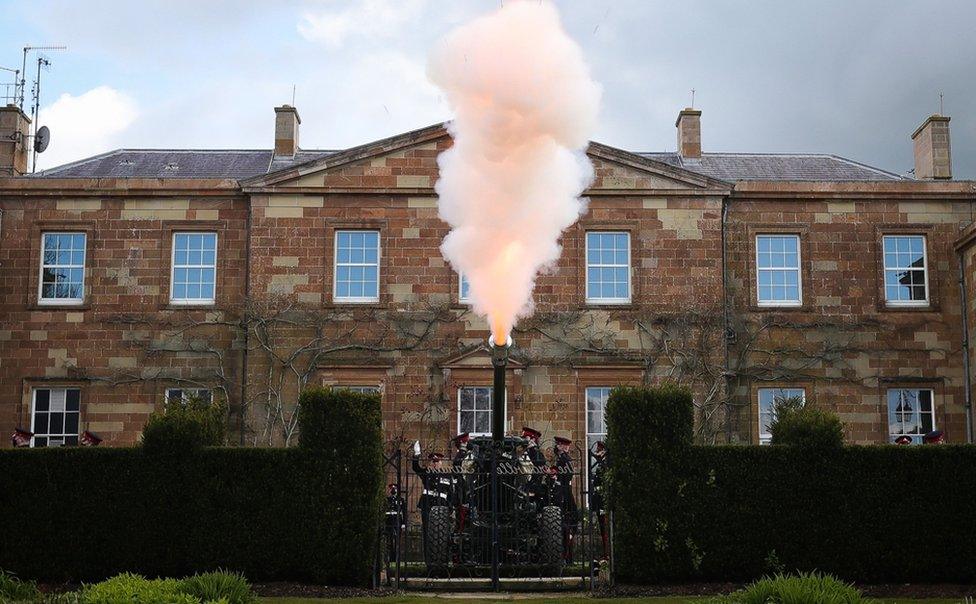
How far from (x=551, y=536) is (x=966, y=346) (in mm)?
14282

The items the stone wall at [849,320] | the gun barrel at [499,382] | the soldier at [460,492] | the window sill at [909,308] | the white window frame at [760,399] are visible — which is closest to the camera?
the gun barrel at [499,382]

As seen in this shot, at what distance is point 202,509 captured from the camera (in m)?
16.8

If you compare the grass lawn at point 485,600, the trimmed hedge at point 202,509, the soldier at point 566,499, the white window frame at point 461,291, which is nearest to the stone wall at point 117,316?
the white window frame at point 461,291

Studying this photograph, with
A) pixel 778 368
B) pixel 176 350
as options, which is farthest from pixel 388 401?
pixel 778 368

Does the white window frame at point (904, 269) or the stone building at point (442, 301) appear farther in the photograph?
the white window frame at point (904, 269)

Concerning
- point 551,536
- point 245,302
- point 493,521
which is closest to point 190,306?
point 245,302

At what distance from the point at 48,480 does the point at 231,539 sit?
2855 millimetres

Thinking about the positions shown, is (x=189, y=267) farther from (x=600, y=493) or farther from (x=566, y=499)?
(x=600, y=493)

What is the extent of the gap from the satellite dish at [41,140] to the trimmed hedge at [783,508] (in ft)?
63.5

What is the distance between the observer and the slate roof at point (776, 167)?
98.9ft

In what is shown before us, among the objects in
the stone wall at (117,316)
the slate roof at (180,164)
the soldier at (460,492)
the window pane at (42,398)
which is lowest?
the soldier at (460,492)

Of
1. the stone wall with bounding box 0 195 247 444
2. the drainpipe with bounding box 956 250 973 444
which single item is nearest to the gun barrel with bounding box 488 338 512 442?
the stone wall with bounding box 0 195 247 444

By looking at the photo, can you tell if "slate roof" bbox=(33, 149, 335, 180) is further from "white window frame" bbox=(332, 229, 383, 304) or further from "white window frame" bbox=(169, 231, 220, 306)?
"white window frame" bbox=(332, 229, 383, 304)

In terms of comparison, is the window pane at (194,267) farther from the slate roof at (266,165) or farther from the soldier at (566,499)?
the soldier at (566,499)
